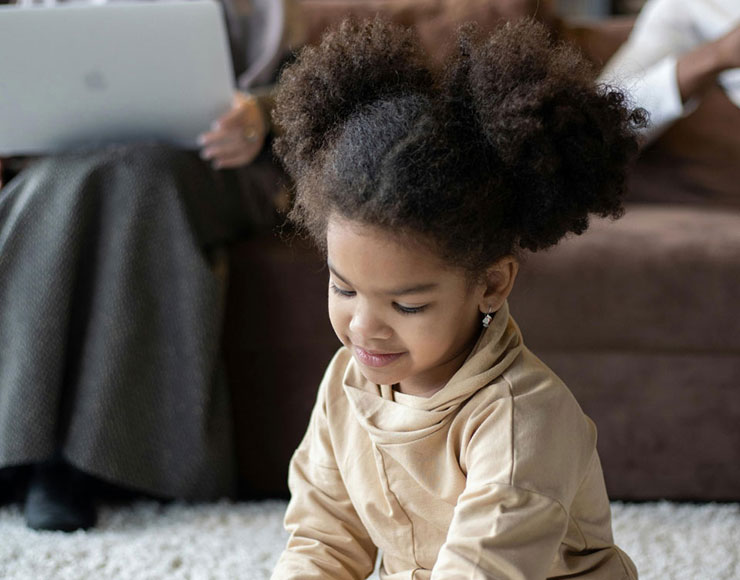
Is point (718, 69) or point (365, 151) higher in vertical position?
point (365, 151)

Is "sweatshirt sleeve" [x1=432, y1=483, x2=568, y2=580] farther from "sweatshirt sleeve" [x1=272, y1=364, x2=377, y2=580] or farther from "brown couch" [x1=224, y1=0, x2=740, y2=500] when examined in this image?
"brown couch" [x1=224, y1=0, x2=740, y2=500]

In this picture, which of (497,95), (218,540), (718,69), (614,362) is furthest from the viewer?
(718,69)

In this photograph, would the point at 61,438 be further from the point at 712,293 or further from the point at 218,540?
the point at 712,293

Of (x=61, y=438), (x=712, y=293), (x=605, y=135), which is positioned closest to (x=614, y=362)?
(x=712, y=293)

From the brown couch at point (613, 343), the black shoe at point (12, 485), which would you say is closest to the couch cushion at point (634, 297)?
the brown couch at point (613, 343)

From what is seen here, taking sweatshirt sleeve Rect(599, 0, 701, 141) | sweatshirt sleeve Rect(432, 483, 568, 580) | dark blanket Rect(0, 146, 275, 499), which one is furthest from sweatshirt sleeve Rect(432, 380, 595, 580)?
sweatshirt sleeve Rect(599, 0, 701, 141)

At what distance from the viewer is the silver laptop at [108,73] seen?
4.44 ft

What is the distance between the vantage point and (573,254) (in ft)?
4.49

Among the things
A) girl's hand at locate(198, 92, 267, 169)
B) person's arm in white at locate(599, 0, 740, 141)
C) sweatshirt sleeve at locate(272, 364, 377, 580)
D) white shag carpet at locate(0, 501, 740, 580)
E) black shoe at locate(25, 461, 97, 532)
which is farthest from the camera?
person's arm in white at locate(599, 0, 740, 141)

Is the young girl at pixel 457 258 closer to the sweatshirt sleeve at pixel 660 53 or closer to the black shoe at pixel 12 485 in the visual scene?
the black shoe at pixel 12 485

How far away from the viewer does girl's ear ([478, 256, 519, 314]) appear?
83 cm

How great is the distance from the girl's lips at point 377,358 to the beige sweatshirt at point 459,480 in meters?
0.06

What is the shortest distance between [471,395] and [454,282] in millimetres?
107

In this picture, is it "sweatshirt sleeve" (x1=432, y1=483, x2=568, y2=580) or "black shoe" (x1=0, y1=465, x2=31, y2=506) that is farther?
"black shoe" (x1=0, y1=465, x2=31, y2=506)
